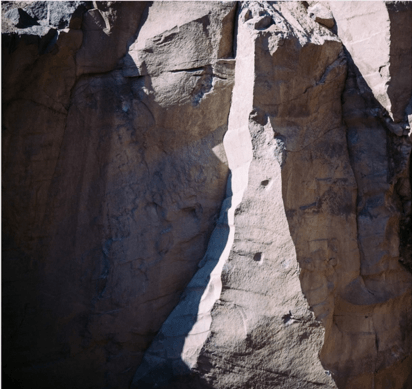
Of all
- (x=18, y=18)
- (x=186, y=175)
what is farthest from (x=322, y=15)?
(x=18, y=18)

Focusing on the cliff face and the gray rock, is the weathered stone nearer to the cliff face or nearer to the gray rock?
the cliff face

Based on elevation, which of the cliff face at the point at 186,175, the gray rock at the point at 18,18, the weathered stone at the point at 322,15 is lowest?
the cliff face at the point at 186,175

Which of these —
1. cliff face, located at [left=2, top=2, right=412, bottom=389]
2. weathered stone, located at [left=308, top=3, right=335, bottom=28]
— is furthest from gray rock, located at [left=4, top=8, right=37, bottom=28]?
weathered stone, located at [left=308, top=3, right=335, bottom=28]

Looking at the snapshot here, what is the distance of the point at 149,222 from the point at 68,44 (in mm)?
1227

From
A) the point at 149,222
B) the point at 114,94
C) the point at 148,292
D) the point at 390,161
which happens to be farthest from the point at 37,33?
the point at 390,161

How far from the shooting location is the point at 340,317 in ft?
10.8

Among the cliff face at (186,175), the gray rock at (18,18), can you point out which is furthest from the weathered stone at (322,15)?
the gray rock at (18,18)

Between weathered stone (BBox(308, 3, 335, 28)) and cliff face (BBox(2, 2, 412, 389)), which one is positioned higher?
weathered stone (BBox(308, 3, 335, 28))

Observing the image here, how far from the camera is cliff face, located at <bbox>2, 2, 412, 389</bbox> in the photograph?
10.2 feet

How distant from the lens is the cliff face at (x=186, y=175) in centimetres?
311

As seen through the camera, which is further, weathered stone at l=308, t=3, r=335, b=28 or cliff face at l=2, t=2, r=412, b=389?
weathered stone at l=308, t=3, r=335, b=28

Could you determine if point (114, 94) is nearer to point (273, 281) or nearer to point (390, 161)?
point (273, 281)

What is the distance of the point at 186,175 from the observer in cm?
334

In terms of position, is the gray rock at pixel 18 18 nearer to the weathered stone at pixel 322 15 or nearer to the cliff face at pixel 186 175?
the cliff face at pixel 186 175
